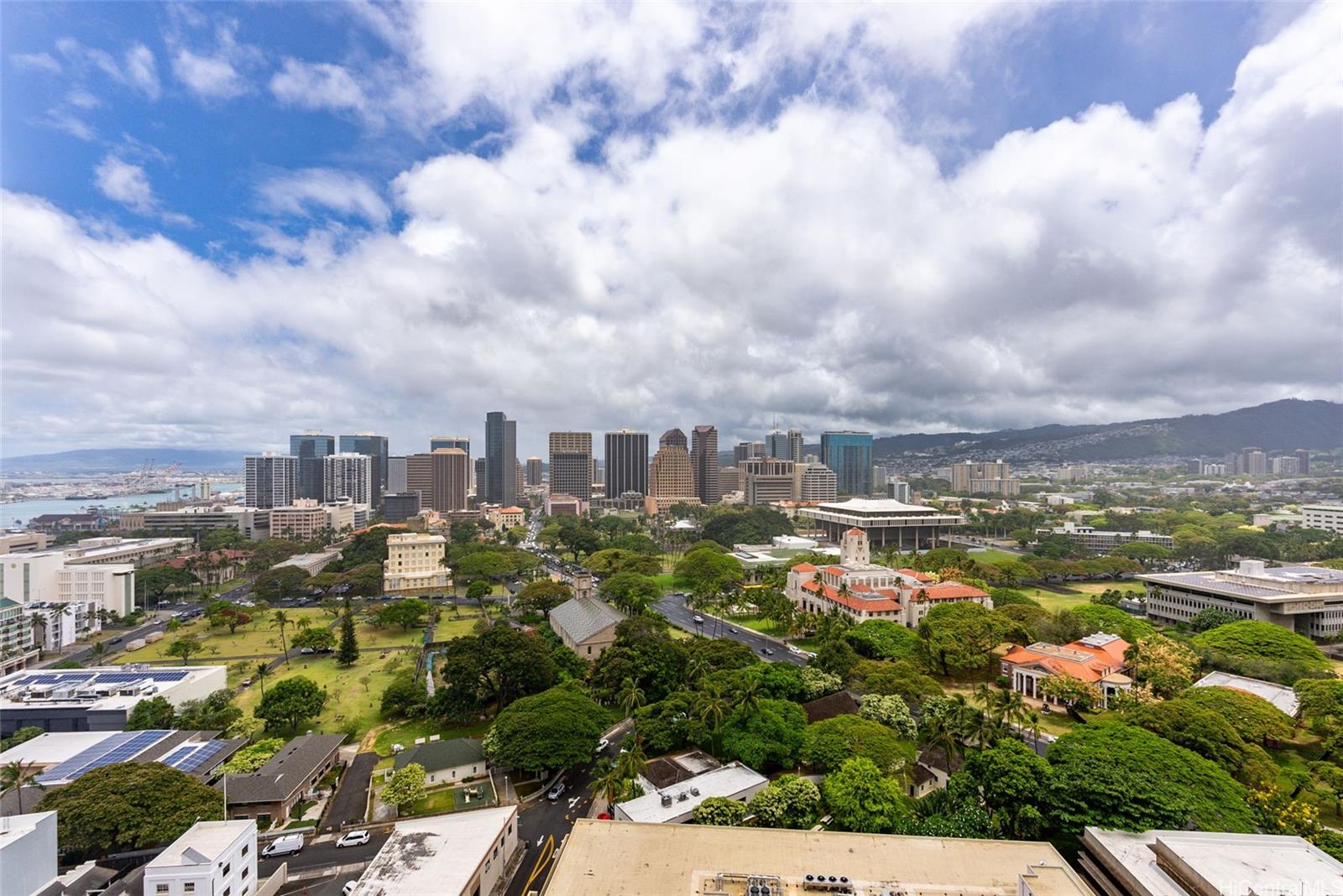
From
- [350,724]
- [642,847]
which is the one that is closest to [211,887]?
[642,847]

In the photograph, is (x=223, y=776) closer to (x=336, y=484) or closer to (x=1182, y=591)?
(x=1182, y=591)

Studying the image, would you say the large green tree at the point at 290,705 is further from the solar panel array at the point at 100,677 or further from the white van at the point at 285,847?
the white van at the point at 285,847

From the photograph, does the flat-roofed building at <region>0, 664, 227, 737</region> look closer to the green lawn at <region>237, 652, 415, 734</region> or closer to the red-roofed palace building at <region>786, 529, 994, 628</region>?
the green lawn at <region>237, 652, 415, 734</region>

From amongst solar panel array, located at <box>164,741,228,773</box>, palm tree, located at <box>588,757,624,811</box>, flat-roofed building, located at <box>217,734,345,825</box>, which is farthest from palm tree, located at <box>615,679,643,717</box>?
solar panel array, located at <box>164,741,228,773</box>

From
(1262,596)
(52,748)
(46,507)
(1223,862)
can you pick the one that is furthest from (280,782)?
(46,507)

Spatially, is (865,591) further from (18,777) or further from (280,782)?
(18,777)

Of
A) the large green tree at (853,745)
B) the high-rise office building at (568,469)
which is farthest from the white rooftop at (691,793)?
the high-rise office building at (568,469)
